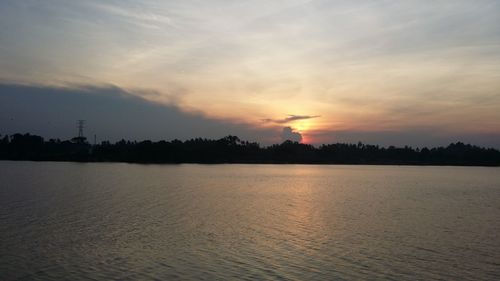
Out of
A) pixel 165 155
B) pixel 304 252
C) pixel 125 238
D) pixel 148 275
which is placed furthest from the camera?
pixel 165 155

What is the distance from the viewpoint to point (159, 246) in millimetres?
19625

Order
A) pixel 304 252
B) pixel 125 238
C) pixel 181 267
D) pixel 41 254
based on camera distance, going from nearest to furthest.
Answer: pixel 181 267 → pixel 41 254 → pixel 304 252 → pixel 125 238

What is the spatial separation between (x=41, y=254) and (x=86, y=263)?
2275mm

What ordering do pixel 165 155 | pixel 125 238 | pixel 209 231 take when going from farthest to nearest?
pixel 165 155, pixel 209 231, pixel 125 238

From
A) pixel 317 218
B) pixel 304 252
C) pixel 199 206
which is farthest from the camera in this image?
pixel 199 206

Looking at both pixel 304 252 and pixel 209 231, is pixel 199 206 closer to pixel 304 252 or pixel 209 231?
pixel 209 231

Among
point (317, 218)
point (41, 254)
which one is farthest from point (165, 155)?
point (41, 254)

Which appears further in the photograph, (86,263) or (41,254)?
(41,254)

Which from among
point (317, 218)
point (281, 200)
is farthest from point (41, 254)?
point (281, 200)

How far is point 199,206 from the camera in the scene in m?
36.0

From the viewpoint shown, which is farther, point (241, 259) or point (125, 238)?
point (125, 238)

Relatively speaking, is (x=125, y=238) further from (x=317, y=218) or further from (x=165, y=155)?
(x=165, y=155)

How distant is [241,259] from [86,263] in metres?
5.49

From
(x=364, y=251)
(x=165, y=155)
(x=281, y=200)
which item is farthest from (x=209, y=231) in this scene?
(x=165, y=155)
